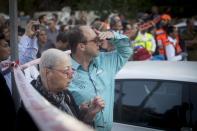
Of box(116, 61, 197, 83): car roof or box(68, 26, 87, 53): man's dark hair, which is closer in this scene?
box(68, 26, 87, 53): man's dark hair

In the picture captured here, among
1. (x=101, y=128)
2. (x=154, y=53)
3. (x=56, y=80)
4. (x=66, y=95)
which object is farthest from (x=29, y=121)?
(x=154, y=53)

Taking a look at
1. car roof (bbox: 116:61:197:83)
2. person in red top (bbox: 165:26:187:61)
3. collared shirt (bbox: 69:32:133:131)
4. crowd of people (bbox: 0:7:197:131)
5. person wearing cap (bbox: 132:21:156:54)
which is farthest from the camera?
person wearing cap (bbox: 132:21:156:54)

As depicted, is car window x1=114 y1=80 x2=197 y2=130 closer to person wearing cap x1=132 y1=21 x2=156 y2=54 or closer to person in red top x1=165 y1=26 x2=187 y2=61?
person in red top x1=165 y1=26 x2=187 y2=61

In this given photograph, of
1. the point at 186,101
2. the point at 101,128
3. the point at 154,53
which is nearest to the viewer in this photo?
the point at 101,128

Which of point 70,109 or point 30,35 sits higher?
point 30,35

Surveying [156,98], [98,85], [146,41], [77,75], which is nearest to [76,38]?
[77,75]

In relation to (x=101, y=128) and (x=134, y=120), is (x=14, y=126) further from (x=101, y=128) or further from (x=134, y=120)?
(x=134, y=120)

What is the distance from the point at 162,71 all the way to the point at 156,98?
28cm

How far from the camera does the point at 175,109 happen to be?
17.7 feet

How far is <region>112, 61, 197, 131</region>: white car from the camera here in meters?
5.32

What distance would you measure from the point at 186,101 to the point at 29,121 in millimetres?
2549

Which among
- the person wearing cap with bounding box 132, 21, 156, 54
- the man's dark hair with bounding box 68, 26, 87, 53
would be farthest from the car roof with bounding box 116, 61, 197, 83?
the person wearing cap with bounding box 132, 21, 156, 54

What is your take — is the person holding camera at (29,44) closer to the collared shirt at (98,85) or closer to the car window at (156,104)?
the car window at (156,104)

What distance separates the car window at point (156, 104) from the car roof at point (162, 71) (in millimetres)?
47
